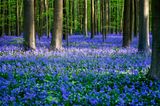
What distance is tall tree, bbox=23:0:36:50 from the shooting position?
16781mm

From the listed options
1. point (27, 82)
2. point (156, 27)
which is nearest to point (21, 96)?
point (27, 82)

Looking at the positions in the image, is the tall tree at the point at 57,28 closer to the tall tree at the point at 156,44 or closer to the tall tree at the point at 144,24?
the tall tree at the point at 144,24

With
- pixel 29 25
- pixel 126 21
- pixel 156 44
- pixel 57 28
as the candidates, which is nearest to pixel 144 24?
pixel 126 21

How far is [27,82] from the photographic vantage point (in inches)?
344

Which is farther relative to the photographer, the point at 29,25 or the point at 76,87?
the point at 29,25

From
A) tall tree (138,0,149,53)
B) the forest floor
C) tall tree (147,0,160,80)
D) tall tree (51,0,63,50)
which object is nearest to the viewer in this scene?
the forest floor

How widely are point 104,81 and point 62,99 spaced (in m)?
2.26

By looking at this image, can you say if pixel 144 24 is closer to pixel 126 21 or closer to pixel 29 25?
pixel 126 21

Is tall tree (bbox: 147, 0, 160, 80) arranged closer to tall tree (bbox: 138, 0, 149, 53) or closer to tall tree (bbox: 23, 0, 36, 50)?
tall tree (bbox: 138, 0, 149, 53)

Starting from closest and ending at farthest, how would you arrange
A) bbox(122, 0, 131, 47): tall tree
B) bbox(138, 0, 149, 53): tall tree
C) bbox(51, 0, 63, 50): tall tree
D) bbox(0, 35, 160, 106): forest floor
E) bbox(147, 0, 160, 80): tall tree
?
bbox(0, 35, 160, 106): forest floor, bbox(147, 0, 160, 80): tall tree, bbox(138, 0, 149, 53): tall tree, bbox(51, 0, 63, 50): tall tree, bbox(122, 0, 131, 47): tall tree

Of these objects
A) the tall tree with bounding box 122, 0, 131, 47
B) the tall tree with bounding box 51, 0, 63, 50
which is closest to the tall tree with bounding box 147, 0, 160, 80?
the tall tree with bounding box 51, 0, 63, 50

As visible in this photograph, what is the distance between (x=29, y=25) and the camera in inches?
667

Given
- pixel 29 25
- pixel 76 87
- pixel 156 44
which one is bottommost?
pixel 76 87

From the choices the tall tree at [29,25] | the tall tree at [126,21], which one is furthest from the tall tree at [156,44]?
the tall tree at [126,21]
